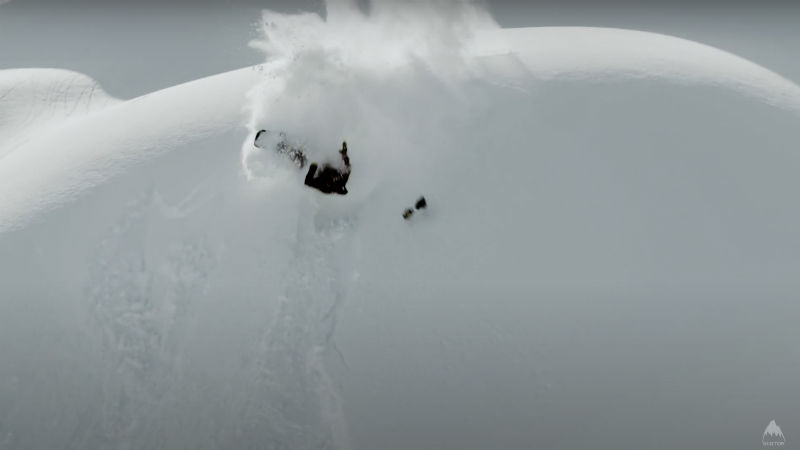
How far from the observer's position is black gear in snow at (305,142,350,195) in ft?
38.1

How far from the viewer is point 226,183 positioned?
12344mm

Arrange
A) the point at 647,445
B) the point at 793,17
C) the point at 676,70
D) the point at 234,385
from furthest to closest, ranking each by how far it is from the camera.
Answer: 1. the point at 793,17
2. the point at 676,70
3. the point at 234,385
4. the point at 647,445

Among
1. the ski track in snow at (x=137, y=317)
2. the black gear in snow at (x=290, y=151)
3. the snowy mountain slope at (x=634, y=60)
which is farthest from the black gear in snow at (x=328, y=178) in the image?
the snowy mountain slope at (x=634, y=60)

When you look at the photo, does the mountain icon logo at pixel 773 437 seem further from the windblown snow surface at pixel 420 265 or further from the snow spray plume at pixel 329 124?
the snow spray plume at pixel 329 124

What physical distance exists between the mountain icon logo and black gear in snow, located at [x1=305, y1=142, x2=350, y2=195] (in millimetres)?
7926

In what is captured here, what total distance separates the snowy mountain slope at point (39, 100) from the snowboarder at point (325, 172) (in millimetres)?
9373

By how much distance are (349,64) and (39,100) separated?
38.2ft

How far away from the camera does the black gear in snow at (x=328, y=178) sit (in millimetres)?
11625

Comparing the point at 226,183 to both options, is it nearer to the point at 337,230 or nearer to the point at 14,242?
the point at 337,230

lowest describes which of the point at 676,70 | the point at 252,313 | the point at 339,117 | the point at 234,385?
the point at 234,385

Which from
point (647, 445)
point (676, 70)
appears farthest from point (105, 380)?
point (676, 70)

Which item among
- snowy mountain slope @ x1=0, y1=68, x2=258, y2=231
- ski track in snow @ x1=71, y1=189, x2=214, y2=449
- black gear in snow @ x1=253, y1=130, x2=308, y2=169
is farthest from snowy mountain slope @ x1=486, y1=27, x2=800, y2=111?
ski track in snow @ x1=71, y1=189, x2=214, y2=449

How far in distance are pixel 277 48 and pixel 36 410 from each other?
8.63 metres

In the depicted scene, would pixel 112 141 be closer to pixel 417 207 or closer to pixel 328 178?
pixel 328 178
